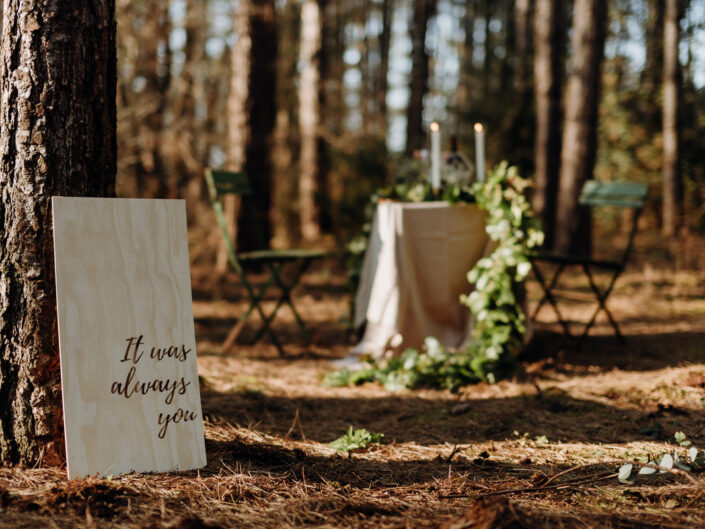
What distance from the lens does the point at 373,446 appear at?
2.71 metres

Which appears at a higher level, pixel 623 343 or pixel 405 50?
pixel 405 50

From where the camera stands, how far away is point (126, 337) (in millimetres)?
Answer: 2115

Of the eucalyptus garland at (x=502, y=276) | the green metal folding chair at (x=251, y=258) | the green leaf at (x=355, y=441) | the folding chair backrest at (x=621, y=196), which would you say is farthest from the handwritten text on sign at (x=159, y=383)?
the folding chair backrest at (x=621, y=196)

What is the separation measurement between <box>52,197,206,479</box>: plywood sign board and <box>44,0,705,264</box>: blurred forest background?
17.5 ft

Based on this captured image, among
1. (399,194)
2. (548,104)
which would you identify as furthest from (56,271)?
(548,104)

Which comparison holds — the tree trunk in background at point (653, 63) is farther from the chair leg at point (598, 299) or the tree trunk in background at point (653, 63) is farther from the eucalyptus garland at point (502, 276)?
the eucalyptus garland at point (502, 276)

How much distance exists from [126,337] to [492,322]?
2432 millimetres

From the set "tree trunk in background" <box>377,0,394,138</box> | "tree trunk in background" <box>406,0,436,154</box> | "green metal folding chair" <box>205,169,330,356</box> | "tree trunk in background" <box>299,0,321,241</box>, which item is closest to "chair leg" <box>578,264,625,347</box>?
"green metal folding chair" <box>205,169,330,356</box>

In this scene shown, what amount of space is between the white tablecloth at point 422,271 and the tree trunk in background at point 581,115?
14.2ft

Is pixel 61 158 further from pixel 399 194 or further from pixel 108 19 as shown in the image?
pixel 399 194

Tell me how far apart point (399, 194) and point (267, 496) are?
297 cm

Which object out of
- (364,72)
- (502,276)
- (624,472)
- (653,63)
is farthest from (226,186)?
(364,72)

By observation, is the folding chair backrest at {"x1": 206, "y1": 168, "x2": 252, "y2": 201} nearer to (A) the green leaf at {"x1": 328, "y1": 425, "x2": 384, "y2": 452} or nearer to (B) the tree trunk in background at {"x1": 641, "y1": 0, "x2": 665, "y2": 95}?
(A) the green leaf at {"x1": 328, "y1": 425, "x2": 384, "y2": 452}

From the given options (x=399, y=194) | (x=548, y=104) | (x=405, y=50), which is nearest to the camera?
(x=399, y=194)
